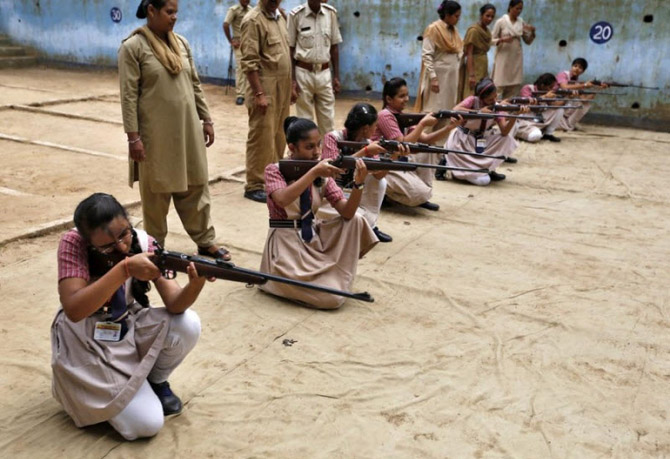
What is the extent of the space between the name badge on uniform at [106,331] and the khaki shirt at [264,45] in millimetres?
3476

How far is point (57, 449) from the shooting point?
8.29ft

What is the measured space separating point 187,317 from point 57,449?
72 centimetres

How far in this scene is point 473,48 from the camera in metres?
8.44

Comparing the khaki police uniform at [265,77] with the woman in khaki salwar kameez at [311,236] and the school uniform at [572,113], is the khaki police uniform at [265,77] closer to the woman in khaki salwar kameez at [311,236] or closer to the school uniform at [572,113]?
the woman in khaki salwar kameez at [311,236]

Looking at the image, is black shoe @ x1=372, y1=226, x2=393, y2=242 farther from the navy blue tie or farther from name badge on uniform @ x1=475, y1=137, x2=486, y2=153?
name badge on uniform @ x1=475, y1=137, x2=486, y2=153

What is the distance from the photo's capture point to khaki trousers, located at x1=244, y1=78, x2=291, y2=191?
5.75 metres

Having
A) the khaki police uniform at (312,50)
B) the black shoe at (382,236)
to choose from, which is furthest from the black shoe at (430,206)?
the khaki police uniform at (312,50)

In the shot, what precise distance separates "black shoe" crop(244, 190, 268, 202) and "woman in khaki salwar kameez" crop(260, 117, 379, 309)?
77.1 inches

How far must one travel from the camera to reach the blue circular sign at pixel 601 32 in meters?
9.55

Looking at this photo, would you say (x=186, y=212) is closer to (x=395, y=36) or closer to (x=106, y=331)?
(x=106, y=331)

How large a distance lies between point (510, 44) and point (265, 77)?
493 centimetres

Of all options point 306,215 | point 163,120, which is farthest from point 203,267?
point 163,120

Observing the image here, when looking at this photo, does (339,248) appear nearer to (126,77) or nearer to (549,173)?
(126,77)

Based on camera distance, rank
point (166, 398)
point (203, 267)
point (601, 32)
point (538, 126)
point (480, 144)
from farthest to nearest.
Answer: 1. point (601, 32)
2. point (538, 126)
3. point (480, 144)
4. point (166, 398)
5. point (203, 267)
